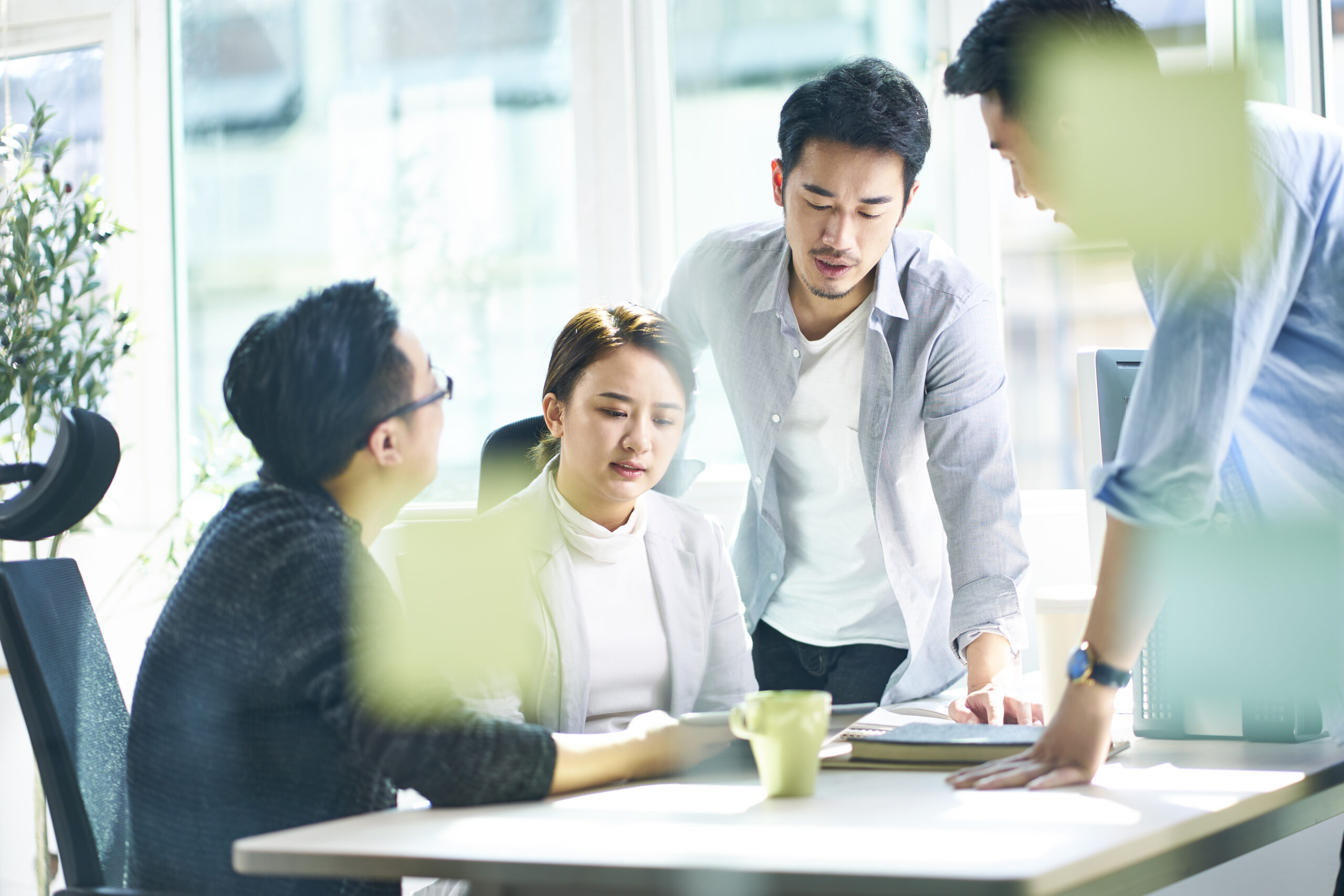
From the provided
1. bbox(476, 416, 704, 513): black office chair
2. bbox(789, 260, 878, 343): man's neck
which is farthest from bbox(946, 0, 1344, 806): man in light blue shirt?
bbox(476, 416, 704, 513): black office chair

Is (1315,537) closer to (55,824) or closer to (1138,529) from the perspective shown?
(1138,529)

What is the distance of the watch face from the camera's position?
43.6 inches

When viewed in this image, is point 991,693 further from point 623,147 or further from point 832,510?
point 623,147

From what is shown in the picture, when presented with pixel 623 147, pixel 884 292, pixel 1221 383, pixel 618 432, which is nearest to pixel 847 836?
pixel 1221 383

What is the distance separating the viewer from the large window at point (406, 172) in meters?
3.42

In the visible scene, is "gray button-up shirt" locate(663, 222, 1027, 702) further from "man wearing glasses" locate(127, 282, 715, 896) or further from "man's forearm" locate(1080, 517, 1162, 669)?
"man wearing glasses" locate(127, 282, 715, 896)

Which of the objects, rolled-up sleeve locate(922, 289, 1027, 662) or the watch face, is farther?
rolled-up sleeve locate(922, 289, 1027, 662)

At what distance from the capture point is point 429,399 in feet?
Answer: 4.23

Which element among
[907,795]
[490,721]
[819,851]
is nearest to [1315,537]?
[907,795]

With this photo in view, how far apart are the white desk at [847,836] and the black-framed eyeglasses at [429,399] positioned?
0.39m

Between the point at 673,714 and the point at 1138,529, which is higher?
the point at 1138,529

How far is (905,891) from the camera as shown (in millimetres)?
781

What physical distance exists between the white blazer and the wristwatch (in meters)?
0.65

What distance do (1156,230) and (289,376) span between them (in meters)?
0.83
